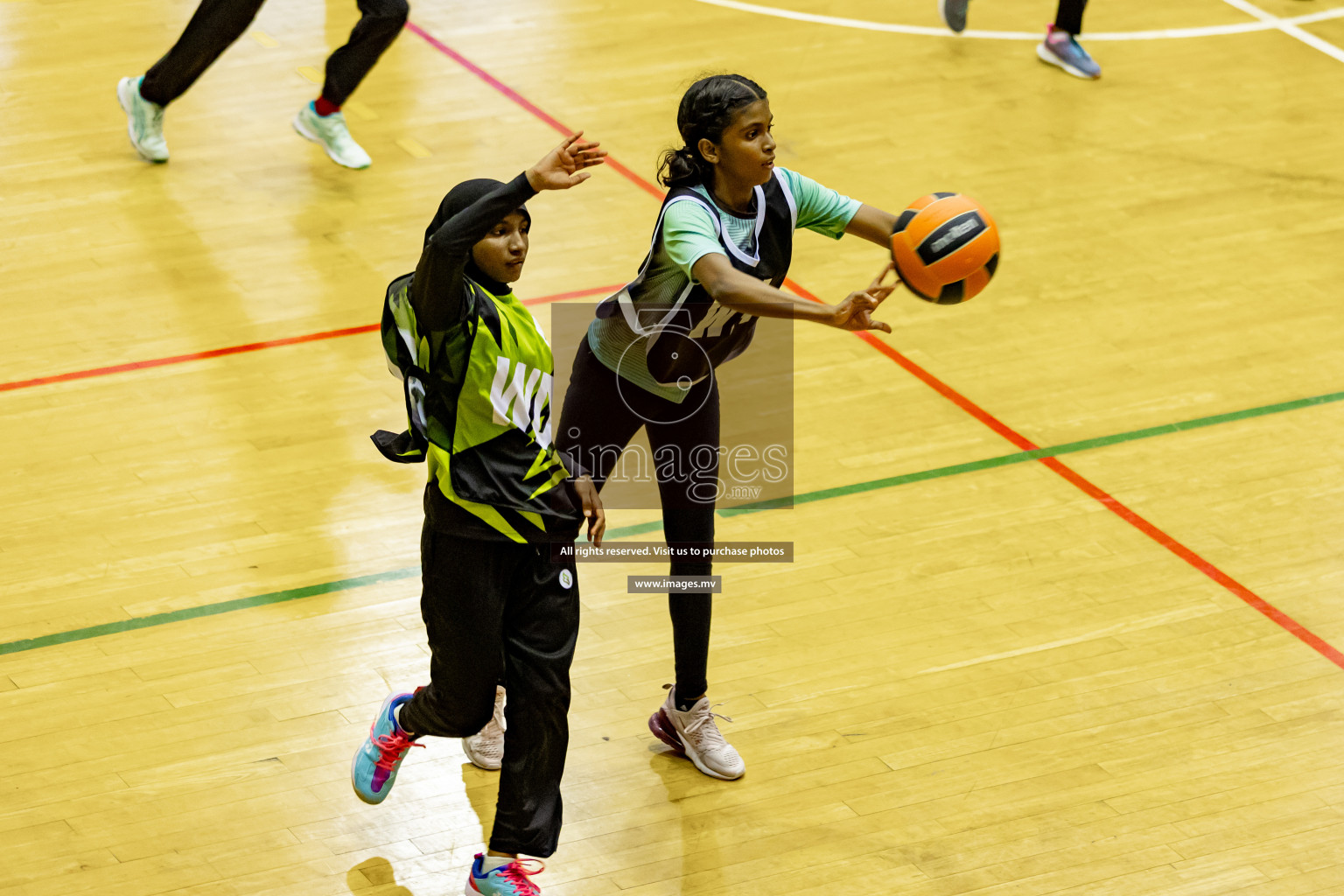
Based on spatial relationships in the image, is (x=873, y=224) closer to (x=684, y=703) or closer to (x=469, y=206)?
(x=469, y=206)

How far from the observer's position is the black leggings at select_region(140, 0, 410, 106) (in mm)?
7457

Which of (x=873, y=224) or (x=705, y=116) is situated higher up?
(x=705, y=116)

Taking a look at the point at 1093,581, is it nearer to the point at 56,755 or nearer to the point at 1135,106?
the point at 56,755

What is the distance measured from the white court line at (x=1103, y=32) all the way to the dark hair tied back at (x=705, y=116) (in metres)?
6.12

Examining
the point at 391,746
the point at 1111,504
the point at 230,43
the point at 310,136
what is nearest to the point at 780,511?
the point at 1111,504

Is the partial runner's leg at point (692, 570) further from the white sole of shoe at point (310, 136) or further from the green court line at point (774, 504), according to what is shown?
the white sole of shoe at point (310, 136)

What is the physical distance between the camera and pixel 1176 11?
9.91m

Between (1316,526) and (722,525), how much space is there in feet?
6.40

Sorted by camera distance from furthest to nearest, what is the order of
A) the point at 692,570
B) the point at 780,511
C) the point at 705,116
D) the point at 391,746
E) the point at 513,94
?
the point at 513,94 → the point at 780,511 → the point at 692,570 → the point at 391,746 → the point at 705,116

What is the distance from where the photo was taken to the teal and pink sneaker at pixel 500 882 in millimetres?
3637

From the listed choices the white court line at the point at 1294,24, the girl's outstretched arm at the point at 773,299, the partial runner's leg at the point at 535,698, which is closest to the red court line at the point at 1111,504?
the girl's outstretched arm at the point at 773,299

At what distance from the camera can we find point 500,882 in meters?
3.64

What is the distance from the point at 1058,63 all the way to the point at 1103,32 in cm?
82

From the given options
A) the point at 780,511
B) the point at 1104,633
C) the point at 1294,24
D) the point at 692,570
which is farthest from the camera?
the point at 1294,24
